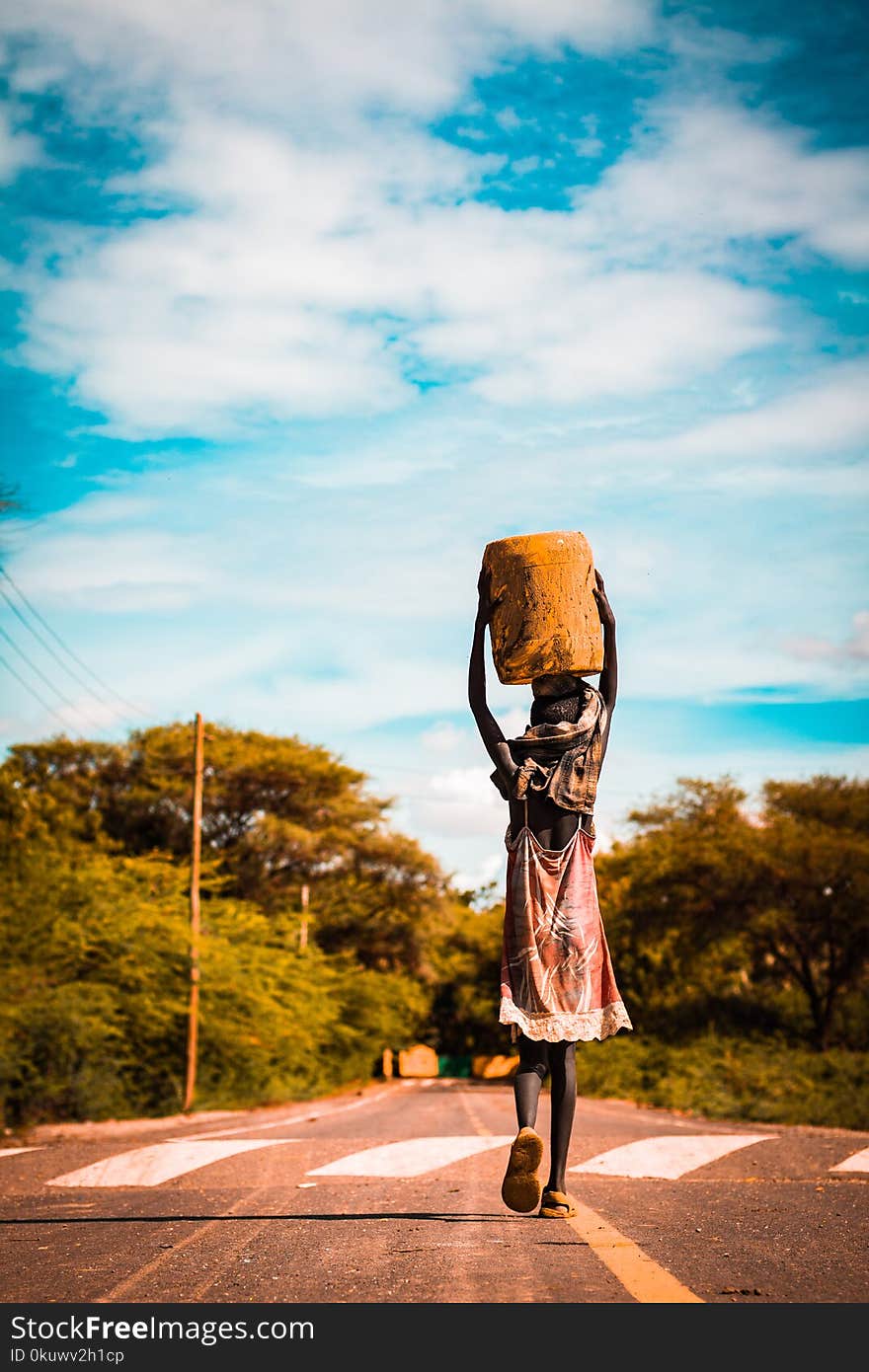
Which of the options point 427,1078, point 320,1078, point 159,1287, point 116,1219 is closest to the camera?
point 159,1287

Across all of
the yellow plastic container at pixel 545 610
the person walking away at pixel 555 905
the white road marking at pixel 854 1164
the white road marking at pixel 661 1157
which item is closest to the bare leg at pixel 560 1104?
the person walking away at pixel 555 905

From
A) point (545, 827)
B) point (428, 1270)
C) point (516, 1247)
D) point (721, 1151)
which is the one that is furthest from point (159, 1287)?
point (721, 1151)

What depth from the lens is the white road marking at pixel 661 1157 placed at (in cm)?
731

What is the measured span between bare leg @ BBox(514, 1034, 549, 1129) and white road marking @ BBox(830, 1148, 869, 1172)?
3.51 meters

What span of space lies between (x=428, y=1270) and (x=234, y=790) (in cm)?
4020

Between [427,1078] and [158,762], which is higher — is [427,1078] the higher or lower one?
the lower one

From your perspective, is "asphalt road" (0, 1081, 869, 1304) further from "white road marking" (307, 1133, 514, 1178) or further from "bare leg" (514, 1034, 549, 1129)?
"bare leg" (514, 1034, 549, 1129)

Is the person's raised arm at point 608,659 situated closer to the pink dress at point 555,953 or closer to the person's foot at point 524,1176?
the pink dress at point 555,953

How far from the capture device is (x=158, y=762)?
42.8 metres

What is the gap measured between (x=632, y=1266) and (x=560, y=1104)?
4.75ft

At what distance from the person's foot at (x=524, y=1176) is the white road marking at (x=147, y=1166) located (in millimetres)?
2983

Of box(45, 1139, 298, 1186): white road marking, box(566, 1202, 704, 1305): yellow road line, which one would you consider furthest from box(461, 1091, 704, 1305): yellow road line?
box(45, 1139, 298, 1186): white road marking

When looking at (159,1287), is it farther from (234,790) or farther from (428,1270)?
(234,790)

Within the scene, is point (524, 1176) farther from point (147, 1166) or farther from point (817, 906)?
point (817, 906)
